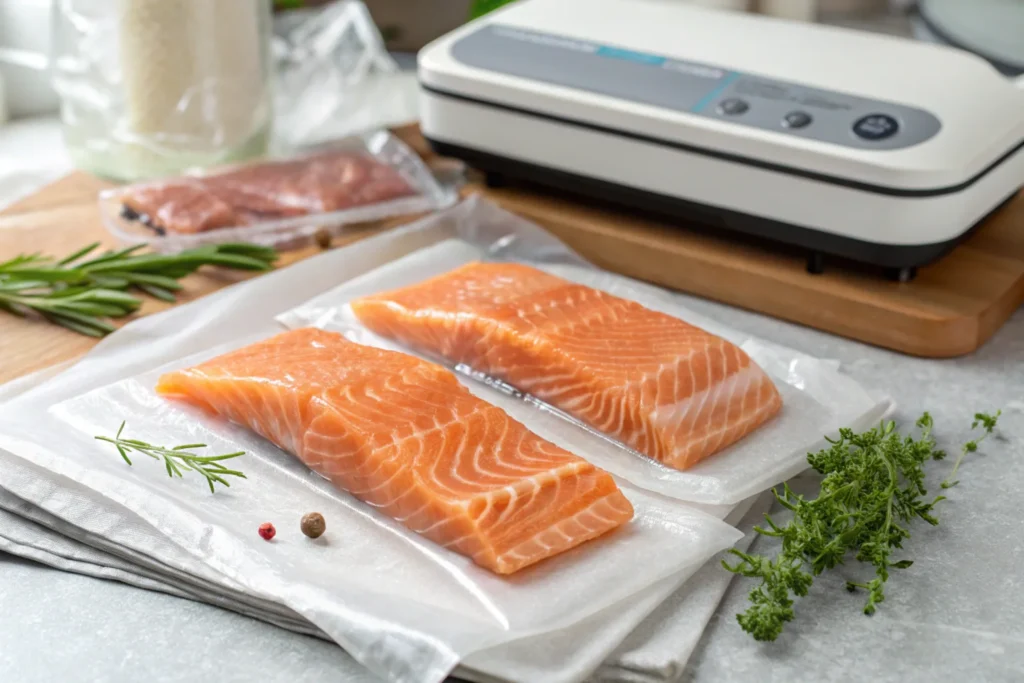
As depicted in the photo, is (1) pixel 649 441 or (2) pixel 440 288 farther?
(2) pixel 440 288

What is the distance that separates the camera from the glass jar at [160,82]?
1892 millimetres

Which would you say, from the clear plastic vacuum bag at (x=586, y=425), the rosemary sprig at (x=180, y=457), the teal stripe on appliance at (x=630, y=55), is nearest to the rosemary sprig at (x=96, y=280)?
the clear plastic vacuum bag at (x=586, y=425)

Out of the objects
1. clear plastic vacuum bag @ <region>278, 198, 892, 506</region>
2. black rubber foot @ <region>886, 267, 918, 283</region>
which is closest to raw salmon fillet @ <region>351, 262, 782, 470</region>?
clear plastic vacuum bag @ <region>278, 198, 892, 506</region>

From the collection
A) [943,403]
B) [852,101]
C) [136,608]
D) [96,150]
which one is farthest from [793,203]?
[96,150]

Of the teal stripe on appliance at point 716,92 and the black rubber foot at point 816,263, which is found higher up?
the teal stripe on appliance at point 716,92

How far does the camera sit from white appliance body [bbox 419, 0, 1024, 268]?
5.26 feet

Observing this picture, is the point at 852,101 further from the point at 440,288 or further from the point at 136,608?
the point at 136,608

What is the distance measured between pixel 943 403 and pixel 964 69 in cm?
53

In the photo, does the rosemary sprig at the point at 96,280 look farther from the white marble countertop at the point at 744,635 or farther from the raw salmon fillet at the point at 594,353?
the white marble countertop at the point at 744,635

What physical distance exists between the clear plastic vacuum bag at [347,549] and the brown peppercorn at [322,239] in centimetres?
51

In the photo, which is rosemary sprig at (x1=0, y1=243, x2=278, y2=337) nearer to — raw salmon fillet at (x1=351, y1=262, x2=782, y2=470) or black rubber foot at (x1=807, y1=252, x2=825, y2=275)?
raw salmon fillet at (x1=351, y1=262, x2=782, y2=470)

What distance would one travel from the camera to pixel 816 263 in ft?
5.68

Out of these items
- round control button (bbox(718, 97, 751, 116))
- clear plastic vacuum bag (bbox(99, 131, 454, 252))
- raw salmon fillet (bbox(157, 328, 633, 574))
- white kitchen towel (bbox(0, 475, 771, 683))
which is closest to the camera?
white kitchen towel (bbox(0, 475, 771, 683))

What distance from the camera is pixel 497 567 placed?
117cm
